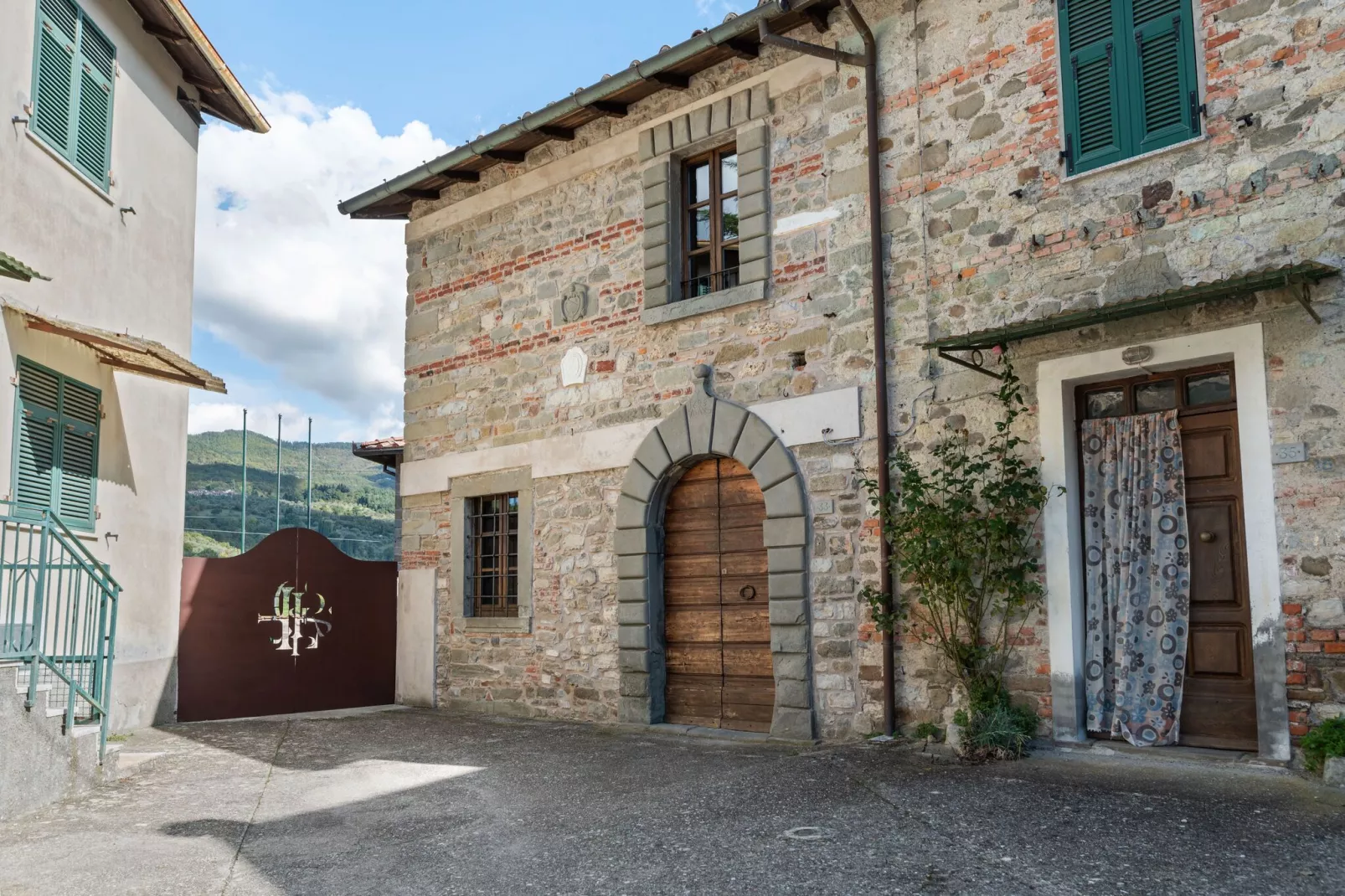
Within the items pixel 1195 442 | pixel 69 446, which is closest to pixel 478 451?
pixel 69 446

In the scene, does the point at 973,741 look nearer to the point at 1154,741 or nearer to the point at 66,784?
the point at 1154,741

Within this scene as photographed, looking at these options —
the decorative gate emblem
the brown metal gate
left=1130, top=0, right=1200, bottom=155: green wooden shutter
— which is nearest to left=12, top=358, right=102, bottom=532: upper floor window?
the brown metal gate

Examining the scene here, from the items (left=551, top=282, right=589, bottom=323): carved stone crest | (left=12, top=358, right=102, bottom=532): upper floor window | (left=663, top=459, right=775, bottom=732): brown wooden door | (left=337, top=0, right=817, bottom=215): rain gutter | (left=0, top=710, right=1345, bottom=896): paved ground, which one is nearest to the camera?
(left=0, top=710, right=1345, bottom=896): paved ground

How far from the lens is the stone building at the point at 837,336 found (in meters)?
5.73

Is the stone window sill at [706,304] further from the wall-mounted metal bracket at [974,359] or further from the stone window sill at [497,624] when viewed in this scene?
the stone window sill at [497,624]

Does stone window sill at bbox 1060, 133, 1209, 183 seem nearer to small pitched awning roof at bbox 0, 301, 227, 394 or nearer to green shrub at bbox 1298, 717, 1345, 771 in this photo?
green shrub at bbox 1298, 717, 1345, 771

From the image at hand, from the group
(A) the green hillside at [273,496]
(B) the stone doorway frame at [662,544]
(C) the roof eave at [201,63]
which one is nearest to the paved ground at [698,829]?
(B) the stone doorway frame at [662,544]

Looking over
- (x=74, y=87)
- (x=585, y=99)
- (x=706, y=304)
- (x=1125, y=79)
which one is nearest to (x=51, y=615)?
(x=74, y=87)

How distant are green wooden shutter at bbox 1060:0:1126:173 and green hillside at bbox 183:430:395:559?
762 inches

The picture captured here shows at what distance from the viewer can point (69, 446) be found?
804 cm

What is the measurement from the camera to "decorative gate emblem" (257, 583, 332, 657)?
10820mm

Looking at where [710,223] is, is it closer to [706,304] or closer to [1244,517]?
[706,304]

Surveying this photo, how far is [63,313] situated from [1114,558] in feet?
24.0

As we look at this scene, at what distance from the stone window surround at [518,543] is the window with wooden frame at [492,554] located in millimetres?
66
